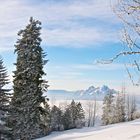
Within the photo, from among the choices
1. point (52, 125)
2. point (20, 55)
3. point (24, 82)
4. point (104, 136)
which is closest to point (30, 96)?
point (24, 82)

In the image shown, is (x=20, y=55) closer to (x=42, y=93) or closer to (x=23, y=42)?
(x=23, y=42)

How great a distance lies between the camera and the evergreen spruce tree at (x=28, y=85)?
38.2 m

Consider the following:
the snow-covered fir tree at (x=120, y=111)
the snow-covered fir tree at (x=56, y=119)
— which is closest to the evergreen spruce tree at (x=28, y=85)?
the snow-covered fir tree at (x=120, y=111)

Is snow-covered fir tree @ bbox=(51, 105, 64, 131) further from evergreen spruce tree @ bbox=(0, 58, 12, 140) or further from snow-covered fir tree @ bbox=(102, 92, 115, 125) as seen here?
evergreen spruce tree @ bbox=(0, 58, 12, 140)

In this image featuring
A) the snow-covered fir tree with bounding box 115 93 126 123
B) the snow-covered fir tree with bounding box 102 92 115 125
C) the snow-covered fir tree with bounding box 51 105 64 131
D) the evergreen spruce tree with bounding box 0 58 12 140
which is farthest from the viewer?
the snow-covered fir tree with bounding box 51 105 64 131

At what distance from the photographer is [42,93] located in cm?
4050

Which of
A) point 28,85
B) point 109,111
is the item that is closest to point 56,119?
point 109,111

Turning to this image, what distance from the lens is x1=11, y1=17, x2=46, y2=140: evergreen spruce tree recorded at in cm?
3816

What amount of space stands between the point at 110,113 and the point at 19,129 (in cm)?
6043

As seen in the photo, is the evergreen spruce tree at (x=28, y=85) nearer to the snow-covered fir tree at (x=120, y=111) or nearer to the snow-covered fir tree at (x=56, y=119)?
the snow-covered fir tree at (x=120, y=111)

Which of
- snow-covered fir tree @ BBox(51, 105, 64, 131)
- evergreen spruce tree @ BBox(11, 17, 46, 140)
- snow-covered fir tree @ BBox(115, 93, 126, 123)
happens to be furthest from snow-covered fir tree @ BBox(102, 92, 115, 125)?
evergreen spruce tree @ BBox(11, 17, 46, 140)

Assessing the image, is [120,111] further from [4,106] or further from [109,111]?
[4,106]

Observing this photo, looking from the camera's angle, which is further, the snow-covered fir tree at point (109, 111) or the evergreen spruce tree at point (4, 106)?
the snow-covered fir tree at point (109, 111)

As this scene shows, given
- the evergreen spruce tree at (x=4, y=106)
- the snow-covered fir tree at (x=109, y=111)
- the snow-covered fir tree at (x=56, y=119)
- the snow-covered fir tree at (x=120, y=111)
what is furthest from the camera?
the snow-covered fir tree at (x=56, y=119)
